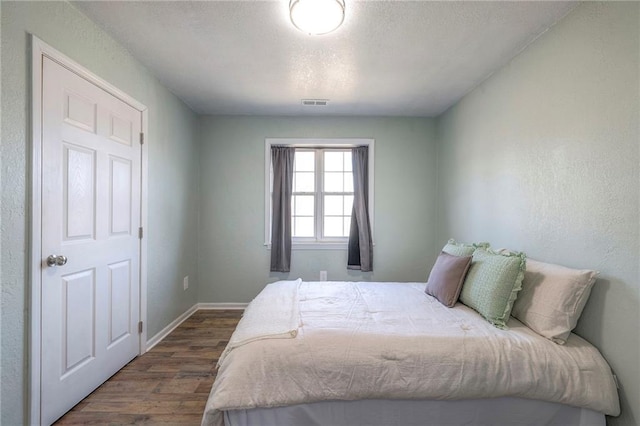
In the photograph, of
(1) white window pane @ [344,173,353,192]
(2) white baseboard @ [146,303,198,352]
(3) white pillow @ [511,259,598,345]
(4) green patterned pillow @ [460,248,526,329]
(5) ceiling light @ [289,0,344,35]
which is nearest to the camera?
(3) white pillow @ [511,259,598,345]

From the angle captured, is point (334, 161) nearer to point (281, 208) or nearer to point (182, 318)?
point (281, 208)

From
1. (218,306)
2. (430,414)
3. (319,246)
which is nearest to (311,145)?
(319,246)

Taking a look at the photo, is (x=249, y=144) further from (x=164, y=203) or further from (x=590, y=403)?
(x=590, y=403)

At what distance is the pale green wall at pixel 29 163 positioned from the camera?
1.44m

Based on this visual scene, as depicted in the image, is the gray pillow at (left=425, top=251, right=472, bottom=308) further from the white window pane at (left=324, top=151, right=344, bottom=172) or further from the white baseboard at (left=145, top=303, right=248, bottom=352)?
the white baseboard at (left=145, top=303, right=248, bottom=352)

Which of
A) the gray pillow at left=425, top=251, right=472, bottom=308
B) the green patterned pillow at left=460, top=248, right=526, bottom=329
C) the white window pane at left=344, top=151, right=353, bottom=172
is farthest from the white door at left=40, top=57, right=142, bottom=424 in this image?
the green patterned pillow at left=460, top=248, right=526, bottom=329

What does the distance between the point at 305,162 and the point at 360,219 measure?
1040mm

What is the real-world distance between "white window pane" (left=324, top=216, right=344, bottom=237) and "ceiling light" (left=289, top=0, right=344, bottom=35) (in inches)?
93.3

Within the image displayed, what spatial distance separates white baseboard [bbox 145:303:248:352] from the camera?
2.69 metres

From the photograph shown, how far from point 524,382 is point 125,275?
2.70m

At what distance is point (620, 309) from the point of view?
1.44 metres

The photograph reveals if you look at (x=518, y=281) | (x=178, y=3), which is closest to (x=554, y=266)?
(x=518, y=281)

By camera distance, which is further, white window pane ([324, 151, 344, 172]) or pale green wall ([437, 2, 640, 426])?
white window pane ([324, 151, 344, 172])

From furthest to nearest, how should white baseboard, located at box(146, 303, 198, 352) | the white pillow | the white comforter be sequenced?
white baseboard, located at box(146, 303, 198, 352) < the white pillow < the white comforter
